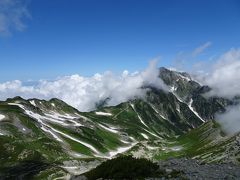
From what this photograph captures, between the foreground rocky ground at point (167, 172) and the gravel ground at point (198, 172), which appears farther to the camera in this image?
the foreground rocky ground at point (167, 172)

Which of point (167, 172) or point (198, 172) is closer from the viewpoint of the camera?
point (198, 172)

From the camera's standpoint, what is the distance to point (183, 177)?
50.9 meters

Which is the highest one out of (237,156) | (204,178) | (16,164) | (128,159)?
(16,164)

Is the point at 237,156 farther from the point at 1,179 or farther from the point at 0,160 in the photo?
the point at 0,160

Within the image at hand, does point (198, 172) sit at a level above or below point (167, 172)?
below

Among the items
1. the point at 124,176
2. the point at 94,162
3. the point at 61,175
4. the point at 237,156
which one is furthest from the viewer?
the point at 94,162

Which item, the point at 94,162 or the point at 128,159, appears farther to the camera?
the point at 94,162

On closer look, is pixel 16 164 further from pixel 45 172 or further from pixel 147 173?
pixel 147 173

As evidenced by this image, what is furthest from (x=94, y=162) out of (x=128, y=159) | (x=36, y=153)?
(x=128, y=159)

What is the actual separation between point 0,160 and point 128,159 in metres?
141

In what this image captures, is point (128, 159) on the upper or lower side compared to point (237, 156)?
lower

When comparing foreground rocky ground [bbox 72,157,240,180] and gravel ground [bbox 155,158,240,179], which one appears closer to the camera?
gravel ground [bbox 155,158,240,179]

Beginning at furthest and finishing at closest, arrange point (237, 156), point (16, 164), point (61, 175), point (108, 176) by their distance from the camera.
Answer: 1. point (16, 164)
2. point (61, 175)
3. point (237, 156)
4. point (108, 176)

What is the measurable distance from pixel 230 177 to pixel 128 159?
1845 cm
